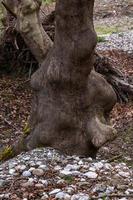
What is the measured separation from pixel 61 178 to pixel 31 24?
2414 millimetres

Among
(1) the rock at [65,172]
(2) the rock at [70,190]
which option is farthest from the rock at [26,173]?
(2) the rock at [70,190]

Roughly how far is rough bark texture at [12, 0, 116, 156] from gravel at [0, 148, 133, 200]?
0.34 meters

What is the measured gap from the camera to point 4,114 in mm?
12438

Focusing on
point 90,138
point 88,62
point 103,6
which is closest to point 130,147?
point 90,138

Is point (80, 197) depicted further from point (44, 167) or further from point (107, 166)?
point (107, 166)

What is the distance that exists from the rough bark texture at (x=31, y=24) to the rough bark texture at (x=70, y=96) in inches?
15.6

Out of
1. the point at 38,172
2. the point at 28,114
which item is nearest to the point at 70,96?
the point at 38,172

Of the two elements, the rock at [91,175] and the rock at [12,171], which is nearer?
the rock at [91,175]

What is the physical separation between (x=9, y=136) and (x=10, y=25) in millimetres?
3833

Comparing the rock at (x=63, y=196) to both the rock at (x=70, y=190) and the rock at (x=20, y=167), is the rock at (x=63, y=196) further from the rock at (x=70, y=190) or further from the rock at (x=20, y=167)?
the rock at (x=20, y=167)

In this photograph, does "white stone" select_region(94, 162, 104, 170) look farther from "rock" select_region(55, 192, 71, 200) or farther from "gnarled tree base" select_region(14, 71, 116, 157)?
"rock" select_region(55, 192, 71, 200)

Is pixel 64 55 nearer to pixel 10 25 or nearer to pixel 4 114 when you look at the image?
pixel 4 114

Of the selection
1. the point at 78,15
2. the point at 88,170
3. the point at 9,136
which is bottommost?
the point at 9,136

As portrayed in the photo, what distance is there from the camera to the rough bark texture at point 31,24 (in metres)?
7.93
